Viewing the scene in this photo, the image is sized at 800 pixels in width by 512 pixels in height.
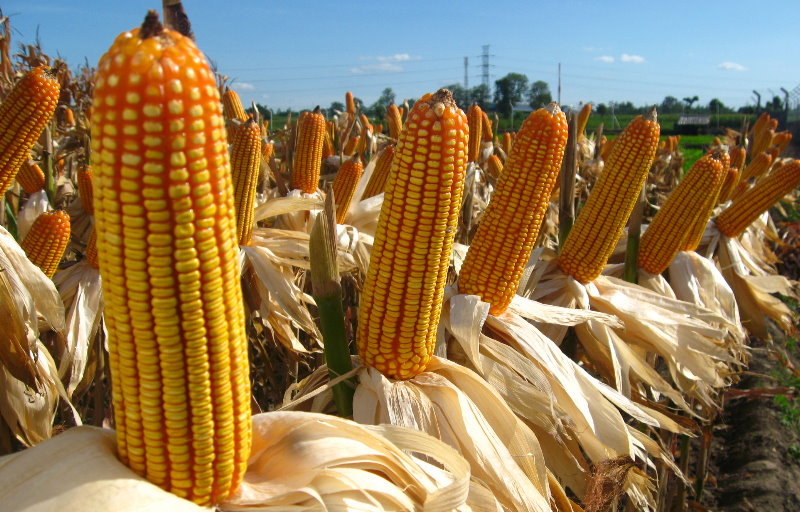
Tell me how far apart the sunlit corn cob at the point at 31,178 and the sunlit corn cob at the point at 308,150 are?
2229 millimetres

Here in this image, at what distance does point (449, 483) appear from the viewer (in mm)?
1792

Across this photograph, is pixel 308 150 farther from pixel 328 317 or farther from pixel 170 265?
pixel 170 265

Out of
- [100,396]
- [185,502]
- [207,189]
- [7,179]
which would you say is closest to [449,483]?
[185,502]

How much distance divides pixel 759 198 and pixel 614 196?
3089 millimetres

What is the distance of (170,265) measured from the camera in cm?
119

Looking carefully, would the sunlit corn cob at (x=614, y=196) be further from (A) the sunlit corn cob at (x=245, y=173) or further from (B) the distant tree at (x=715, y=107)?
(B) the distant tree at (x=715, y=107)

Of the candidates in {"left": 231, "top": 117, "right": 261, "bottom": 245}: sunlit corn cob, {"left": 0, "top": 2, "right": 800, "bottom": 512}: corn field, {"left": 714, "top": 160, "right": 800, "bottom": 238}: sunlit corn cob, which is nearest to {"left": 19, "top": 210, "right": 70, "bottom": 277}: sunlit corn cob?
{"left": 0, "top": 2, "right": 800, "bottom": 512}: corn field

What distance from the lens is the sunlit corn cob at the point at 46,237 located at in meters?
2.87

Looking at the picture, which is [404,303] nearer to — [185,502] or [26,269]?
[185,502]

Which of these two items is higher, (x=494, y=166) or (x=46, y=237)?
(x=46, y=237)

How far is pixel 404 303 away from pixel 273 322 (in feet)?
6.48

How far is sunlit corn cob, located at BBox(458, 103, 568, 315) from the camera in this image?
8.75 ft

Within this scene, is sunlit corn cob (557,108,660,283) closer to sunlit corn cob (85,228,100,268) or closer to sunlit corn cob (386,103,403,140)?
sunlit corn cob (85,228,100,268)

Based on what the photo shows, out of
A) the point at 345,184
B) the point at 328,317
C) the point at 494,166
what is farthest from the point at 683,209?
the point at 494,166
